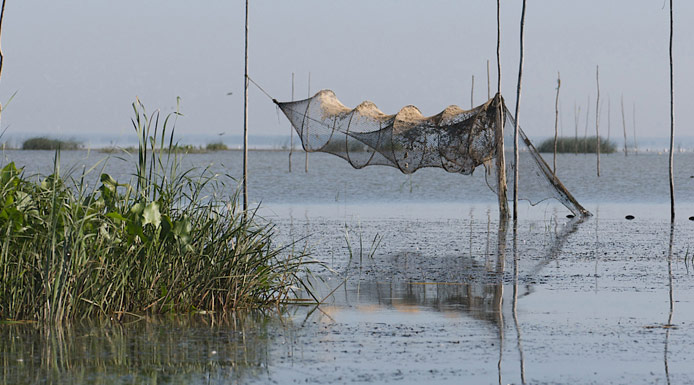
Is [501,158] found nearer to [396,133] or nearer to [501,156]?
[501,156]

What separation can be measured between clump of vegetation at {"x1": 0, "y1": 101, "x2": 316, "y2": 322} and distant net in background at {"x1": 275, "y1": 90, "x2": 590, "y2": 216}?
945 centimetres

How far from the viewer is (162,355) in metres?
5.89

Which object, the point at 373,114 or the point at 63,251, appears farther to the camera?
the point at 373,114

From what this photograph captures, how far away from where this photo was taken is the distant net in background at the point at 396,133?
17.2 meters

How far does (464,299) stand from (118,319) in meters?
2.82

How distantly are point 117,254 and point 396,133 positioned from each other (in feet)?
33.8

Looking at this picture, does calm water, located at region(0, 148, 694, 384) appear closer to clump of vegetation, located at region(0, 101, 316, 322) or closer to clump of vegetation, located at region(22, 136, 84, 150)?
clump of vegetation, located at region(0, 101, 316, 322)

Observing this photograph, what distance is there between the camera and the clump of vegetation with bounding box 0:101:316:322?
22.4 ft

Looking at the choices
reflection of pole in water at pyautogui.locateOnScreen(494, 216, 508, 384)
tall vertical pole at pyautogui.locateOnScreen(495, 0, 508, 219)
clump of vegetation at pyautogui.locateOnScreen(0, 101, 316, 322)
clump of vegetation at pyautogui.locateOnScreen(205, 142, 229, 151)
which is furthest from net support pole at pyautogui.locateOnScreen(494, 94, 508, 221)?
clump of vegetation at pyautogui.locateOnScreen(205, 142, 229, 151)

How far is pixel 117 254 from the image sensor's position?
286 inches

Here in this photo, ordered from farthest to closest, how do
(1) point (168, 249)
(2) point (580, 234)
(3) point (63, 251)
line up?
(2) point (580, 234) < (1) point (168, 249) < (3) point (63, 251)

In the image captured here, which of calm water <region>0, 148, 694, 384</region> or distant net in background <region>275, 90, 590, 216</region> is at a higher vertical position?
distant net in background <region>275, 90, 590, 216</region>

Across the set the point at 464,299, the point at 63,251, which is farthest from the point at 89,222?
the point at 464,299

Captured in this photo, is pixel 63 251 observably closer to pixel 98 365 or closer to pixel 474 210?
pixel 98 365
